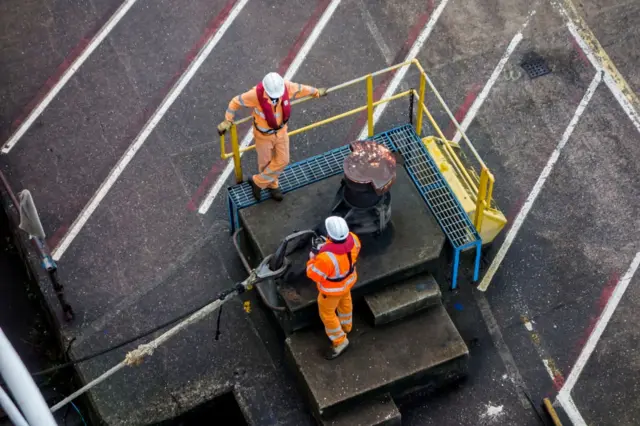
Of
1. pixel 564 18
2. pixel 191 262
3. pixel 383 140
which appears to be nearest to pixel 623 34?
pixel 564 18

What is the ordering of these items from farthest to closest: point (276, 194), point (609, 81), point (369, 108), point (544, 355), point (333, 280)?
point (609, 81) < point (369, 108) < point (276, 194) < point (544, 355) < point (333, 280)

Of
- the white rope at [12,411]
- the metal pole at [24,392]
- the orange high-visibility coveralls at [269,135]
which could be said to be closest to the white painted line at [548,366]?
the orange high-visibility coveralls at [269,135]

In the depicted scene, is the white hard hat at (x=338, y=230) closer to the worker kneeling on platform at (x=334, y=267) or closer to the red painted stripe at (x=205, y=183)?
the worker kneeling on platform at (x=334, y=267)

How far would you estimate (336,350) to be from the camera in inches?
437

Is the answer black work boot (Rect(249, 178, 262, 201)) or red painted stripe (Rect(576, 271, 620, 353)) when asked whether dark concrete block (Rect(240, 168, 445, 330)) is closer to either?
black work boot (Rect(249, 178, 262, 201))

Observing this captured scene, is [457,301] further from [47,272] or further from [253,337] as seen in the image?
[47,272]

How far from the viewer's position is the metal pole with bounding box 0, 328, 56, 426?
21.3ft

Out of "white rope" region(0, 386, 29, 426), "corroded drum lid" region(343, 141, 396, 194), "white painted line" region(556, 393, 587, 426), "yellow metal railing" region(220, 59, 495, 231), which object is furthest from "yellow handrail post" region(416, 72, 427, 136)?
"white rope" region(0, 386, 29, 426)

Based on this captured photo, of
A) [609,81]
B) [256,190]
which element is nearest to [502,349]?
[256,190]

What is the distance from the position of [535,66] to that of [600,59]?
938mm

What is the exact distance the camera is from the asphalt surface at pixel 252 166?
1162 cm

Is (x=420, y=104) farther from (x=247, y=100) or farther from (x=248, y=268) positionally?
(x=248, y=268)

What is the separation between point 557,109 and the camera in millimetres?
13703

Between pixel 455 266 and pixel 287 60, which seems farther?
A: pixel 287 60
